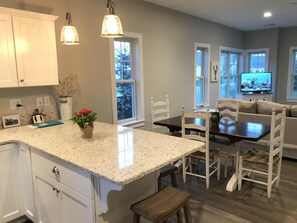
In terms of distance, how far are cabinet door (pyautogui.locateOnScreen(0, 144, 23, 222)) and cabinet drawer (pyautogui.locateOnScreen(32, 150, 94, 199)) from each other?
1.05ft

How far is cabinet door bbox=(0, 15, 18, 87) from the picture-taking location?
2.41 meters

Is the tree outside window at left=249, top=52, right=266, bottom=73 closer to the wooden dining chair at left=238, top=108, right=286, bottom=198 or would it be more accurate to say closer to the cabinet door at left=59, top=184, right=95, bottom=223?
the wooden dining chair at left=238, top=108, right=286, bottom=198

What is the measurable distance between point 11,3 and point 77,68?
3.46 feet

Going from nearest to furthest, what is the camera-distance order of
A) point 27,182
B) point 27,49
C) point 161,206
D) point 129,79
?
point 161,206, point 27,182, point 27,49, point 129,79

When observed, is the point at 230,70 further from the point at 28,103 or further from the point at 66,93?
the point at 28,103

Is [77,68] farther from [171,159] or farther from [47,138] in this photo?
[171,159]

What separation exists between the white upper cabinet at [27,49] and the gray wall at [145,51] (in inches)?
10.8

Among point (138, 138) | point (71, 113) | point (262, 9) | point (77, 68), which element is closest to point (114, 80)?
point (77, 68)

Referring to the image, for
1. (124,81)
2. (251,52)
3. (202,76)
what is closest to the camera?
(124,81)

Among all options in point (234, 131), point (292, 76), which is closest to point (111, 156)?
point (234, 131)

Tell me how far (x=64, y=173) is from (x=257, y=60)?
772 cm

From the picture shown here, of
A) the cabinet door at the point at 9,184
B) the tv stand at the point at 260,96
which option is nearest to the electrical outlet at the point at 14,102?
the cabinet door at the point at 9,184

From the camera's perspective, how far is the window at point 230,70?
7.17 meters

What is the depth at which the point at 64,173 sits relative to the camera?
5.86ft
